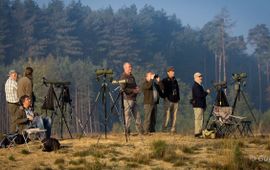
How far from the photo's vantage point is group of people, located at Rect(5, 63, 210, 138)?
561 inches

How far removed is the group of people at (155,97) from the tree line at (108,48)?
48.7 metres

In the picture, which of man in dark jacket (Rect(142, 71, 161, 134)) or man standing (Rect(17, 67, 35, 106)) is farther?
man in dark jacket (Rect(142, 71, 161, 134))

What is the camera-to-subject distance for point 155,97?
17.3 m

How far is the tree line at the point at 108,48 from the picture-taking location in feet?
257

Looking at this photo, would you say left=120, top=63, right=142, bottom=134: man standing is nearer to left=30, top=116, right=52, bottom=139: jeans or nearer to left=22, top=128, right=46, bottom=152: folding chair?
left=30, top=116, right=52, bottom=139: jeans

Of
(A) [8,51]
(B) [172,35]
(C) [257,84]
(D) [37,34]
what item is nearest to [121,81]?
(A) [8,51]

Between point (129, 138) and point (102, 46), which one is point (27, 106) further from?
point (102, 46)

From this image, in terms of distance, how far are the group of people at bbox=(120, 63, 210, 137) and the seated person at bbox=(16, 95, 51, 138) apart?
108 inches

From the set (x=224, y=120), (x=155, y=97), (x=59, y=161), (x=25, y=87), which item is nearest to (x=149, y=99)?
(x=155, y=97)

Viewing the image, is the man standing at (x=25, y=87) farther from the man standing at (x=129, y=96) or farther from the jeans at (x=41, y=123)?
the man standing at (x=129, y=96)

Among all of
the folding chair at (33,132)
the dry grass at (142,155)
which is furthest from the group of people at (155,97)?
the folding chair at (33,132)

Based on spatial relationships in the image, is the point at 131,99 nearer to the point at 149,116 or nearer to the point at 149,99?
the point at 149,99

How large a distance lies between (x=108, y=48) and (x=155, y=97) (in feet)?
300

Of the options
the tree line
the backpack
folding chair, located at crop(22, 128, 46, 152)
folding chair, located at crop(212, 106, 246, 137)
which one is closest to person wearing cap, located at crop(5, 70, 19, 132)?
folding chair, located at crop(22, 128, 46, 152)
